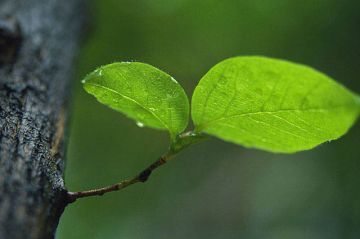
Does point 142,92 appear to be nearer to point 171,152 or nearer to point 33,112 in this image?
point 171,152

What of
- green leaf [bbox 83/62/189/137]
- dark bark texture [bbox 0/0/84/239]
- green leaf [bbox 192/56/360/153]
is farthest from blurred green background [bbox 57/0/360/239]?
green leaf [bbox 192/56/360/153]

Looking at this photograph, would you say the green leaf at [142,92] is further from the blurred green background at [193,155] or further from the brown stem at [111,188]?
the blurred green background at [193,155]

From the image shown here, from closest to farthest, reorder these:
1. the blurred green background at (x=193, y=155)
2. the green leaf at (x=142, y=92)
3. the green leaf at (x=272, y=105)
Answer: the green leaf at (x=272, y=105) < the green leaf at (x=142, y=92) < the blurred green background at (x=193, y=155)

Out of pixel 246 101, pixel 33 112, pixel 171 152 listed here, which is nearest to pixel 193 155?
pixel 33 112

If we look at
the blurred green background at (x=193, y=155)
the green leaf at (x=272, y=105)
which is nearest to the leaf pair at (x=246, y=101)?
the green leaf at (x=272, y=105)

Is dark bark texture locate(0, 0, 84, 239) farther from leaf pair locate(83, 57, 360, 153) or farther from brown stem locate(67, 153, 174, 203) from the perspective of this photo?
leaf pair locate(83, 57, 360, 153)

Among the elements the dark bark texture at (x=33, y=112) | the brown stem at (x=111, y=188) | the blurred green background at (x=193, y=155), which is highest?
the dark bark texture at (x=33, y=112)

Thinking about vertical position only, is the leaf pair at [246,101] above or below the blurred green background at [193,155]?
above

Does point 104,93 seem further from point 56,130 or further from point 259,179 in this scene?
point 259,179

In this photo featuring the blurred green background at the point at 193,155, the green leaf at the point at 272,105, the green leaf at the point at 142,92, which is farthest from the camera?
the blurred green background at the point at 193,155
